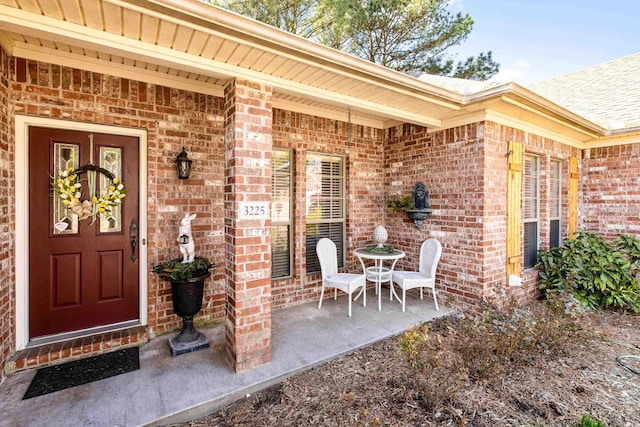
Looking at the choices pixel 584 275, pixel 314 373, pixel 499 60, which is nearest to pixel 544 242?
pixel 584 275

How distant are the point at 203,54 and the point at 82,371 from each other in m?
2.83

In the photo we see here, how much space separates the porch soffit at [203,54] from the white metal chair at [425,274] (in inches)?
70.6

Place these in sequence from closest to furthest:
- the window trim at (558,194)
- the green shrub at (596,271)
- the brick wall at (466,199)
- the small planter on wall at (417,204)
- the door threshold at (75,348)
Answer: the door threshold at (75,348), the brick wall at (466,199), the green shrub at (596,271), the small planter on wall at (417,204), the window trim at (558,194)

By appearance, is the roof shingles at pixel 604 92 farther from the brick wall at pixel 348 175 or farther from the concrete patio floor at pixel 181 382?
the concrete patio floor at pixel 181 382

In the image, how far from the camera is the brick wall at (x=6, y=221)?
231 centimetres

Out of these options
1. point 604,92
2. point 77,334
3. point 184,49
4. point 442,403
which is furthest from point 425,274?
point 604,92

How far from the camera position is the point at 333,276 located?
3936 mm

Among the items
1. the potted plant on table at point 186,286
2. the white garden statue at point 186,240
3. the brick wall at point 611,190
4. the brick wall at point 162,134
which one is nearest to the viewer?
the brick wall at point 162,134

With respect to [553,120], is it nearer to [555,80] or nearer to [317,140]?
[317,140]

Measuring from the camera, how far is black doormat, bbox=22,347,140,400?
229cm

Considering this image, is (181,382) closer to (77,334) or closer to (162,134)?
(77,334)

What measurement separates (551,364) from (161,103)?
15.4ft

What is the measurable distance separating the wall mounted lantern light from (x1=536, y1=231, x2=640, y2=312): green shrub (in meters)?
5.17

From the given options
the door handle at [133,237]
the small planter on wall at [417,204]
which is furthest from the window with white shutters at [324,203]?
the door handle at [133,237]
